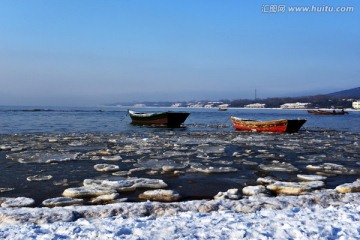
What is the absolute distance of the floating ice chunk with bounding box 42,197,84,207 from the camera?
18.7 ft

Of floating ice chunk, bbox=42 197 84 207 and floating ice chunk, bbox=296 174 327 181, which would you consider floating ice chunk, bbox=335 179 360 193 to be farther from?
floating ice chunk, bbox=42 197 84 207

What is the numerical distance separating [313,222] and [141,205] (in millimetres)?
2468

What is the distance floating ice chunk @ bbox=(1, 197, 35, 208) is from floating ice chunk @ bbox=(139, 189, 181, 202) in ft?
6.06

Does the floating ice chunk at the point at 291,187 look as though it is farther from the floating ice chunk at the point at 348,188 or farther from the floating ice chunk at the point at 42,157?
the floating ice chunk at the point at 42,157

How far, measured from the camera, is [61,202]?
5766 millimetres

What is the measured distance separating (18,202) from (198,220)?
3.10m

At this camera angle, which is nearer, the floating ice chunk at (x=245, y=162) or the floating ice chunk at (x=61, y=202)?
the floating ice chunk at (x=61, y=202)

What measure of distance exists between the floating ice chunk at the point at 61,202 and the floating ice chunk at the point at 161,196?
3.64ft

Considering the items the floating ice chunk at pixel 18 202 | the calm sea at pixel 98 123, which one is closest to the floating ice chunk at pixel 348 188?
the floating ice chunk at pixel 18 202

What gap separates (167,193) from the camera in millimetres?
6312

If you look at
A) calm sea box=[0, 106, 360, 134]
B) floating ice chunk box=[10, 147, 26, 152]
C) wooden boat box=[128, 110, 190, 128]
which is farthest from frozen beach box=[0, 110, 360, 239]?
wooden boat box=[128, 110, 190, 128]

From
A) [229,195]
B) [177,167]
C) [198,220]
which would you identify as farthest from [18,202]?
[177,167]

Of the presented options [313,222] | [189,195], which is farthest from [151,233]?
[189,195]

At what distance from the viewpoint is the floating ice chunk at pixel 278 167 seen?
909 cm
